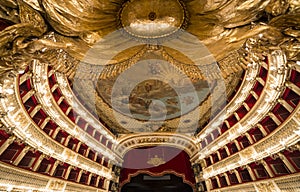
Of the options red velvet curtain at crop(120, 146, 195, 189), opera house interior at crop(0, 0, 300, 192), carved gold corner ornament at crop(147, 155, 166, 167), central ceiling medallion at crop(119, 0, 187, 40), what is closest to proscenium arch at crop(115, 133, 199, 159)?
red velvet curtain at crop(120, 146, 195, 189)

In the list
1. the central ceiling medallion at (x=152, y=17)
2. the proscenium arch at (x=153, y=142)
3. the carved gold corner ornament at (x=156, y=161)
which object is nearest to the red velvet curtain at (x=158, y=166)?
the carved gold corner ornament at (x=156, y=161)

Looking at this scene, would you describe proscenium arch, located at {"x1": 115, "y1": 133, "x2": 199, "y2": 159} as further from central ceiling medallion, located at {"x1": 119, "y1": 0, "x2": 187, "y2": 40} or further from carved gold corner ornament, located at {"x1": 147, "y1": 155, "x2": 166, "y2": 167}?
central ceiling medallion, located at {"x1": 119, "y1": 0, "x2": 187, "y2": 40}

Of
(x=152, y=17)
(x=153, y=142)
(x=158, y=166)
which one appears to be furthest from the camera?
(x=153, y=142)

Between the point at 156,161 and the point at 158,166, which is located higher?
the point at 156,161

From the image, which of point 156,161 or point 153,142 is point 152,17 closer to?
point 153,142

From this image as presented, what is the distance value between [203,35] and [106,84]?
6.72m

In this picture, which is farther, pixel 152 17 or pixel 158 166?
pixel 158 166

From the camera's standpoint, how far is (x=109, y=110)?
43.0 ft

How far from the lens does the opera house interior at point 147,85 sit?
3.78 m

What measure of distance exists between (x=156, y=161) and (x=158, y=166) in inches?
19.1

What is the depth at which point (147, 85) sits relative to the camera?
32.7 ft

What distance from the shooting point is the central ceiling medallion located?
4492 millimetres

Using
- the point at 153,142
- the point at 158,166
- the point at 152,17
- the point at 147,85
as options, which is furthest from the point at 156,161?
the point at 152,17

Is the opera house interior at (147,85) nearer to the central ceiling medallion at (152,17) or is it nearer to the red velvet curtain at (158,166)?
the central ceiling medallion at (152,17)
